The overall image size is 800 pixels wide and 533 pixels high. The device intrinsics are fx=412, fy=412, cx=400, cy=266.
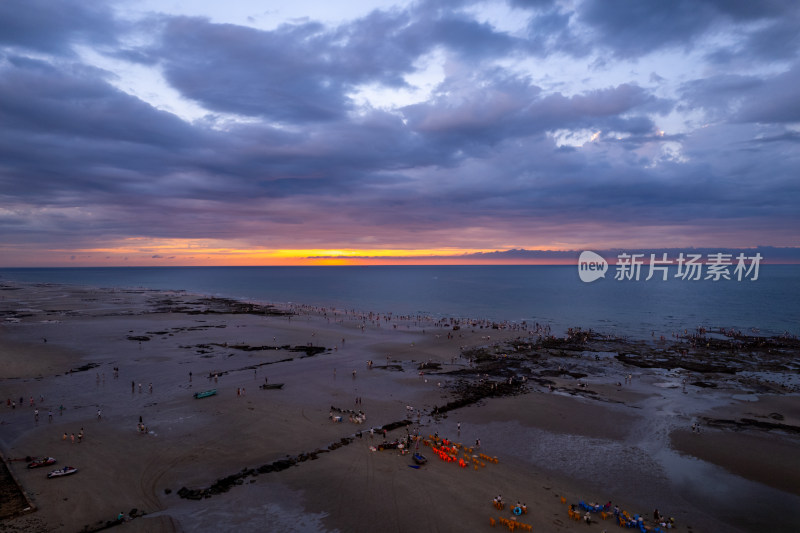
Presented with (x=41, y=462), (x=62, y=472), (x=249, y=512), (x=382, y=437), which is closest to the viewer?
(x=249, y=512)

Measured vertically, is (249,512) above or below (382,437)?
below

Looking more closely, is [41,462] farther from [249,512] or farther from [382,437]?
[382,437]

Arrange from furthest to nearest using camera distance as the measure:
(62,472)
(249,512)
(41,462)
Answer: (41,462), (62,472), (249,512)

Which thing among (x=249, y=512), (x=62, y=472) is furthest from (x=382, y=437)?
(x=62, y=472)

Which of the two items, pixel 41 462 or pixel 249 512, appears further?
pixel 41 462

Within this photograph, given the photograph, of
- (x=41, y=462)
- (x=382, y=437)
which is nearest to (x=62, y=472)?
(x=41, y=462)

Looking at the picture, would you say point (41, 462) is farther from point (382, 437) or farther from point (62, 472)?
point (382, 437)

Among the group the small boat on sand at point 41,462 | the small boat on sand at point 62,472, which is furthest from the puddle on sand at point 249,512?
the small boat on sand at point 41,462

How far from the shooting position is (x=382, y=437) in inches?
1264

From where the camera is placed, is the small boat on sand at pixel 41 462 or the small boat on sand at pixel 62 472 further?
the small boat on sand at pixel 41 462

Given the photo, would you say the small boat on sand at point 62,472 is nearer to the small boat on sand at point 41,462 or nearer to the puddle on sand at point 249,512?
the small boat on sand at point 41,462

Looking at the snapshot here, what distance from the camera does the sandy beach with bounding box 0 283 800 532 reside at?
22438 millimetres

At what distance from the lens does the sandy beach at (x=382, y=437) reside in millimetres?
22438

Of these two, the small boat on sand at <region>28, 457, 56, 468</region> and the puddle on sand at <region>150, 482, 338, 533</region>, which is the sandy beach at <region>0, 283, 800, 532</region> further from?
the small boat on sand at <region>28, 457, 56, 468</region>
